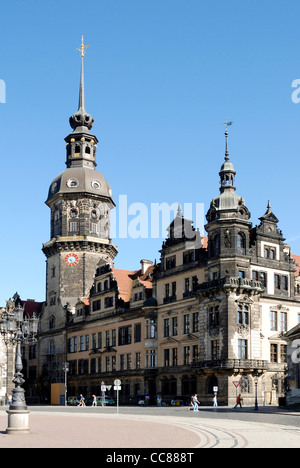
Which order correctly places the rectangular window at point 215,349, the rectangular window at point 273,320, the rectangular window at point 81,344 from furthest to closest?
1. the rectangular window at point 81,344
2. the rectangular window at point 273,320
3. the rectangular window at point 215,349

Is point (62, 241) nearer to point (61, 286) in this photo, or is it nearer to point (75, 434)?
point (61, 286)

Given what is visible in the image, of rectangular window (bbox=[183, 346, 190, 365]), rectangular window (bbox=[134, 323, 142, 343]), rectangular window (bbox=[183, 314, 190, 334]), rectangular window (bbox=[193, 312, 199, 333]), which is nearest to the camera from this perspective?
rectangular window (bbox=[193, 312, 199, 333])

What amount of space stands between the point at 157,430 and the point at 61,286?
68890 mm

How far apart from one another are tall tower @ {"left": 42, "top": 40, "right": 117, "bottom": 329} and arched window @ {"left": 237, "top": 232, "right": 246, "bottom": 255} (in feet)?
101

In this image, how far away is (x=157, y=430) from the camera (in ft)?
90.4

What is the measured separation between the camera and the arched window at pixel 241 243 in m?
65.2

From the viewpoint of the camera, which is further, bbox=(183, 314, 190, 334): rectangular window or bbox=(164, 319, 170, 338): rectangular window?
bbox=(164, 319, 170, 338): rectangular window

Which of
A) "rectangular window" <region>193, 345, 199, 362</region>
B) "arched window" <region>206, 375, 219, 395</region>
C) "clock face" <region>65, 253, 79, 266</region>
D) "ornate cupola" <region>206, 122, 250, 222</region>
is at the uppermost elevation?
"ornate cupola" <region>206, 122, 250, 222</region>

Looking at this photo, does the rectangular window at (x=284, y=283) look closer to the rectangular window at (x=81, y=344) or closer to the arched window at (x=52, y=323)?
the rectangular window at (x=81, y=344)

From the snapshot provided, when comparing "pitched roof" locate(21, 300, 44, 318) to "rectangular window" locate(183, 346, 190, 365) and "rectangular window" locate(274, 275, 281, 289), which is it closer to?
"rectangular window" locate(183, 346, 190, 365)

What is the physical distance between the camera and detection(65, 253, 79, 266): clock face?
311ft

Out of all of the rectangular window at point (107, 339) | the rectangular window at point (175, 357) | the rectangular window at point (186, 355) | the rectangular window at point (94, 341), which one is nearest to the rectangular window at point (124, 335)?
the rectangular window at point (107, 339)

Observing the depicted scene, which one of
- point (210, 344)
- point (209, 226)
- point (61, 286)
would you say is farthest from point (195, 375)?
point (61, 286)

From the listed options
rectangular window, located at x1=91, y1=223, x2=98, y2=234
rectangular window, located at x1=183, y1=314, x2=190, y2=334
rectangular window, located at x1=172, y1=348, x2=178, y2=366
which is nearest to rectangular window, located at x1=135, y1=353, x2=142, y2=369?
rectangular window, located at x1=172, y1=348, x2=178, y2=366
